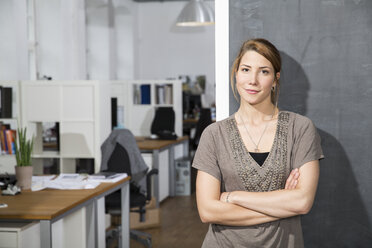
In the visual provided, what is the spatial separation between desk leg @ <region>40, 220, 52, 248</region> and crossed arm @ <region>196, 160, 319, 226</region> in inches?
48.6

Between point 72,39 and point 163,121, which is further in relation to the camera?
point 72,39

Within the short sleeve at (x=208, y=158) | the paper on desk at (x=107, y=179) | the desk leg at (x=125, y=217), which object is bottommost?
the desk leg at (x=125, y=217)

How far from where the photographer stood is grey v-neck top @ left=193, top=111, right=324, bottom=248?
1.80 meters

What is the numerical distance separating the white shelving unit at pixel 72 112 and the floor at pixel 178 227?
990 mm

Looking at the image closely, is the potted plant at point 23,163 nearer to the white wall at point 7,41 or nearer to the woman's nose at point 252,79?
the woman's nose at point 252,79

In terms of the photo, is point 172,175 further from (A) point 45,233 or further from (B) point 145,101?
(A) point 45,233

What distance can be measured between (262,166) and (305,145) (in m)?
0.18

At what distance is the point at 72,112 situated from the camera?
470cm

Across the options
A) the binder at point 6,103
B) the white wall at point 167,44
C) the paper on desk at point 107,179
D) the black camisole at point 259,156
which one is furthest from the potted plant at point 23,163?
the white wall at point 167,44

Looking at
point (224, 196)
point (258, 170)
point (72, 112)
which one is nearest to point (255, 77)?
point (258, 170)

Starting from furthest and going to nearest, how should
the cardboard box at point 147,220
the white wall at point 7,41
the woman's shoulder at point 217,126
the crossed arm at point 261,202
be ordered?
the white wall at point 7,41 < the cardboard box at point 147,220 < the woman's shoulder at point 217,126 < the crossed arm at point 261,202

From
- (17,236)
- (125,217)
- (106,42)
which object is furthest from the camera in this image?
(106,42)

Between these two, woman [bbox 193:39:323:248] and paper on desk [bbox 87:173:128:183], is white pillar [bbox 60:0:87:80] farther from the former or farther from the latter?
woman [bbox 193:39:323:248]

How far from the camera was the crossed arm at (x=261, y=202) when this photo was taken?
1.76 metres
